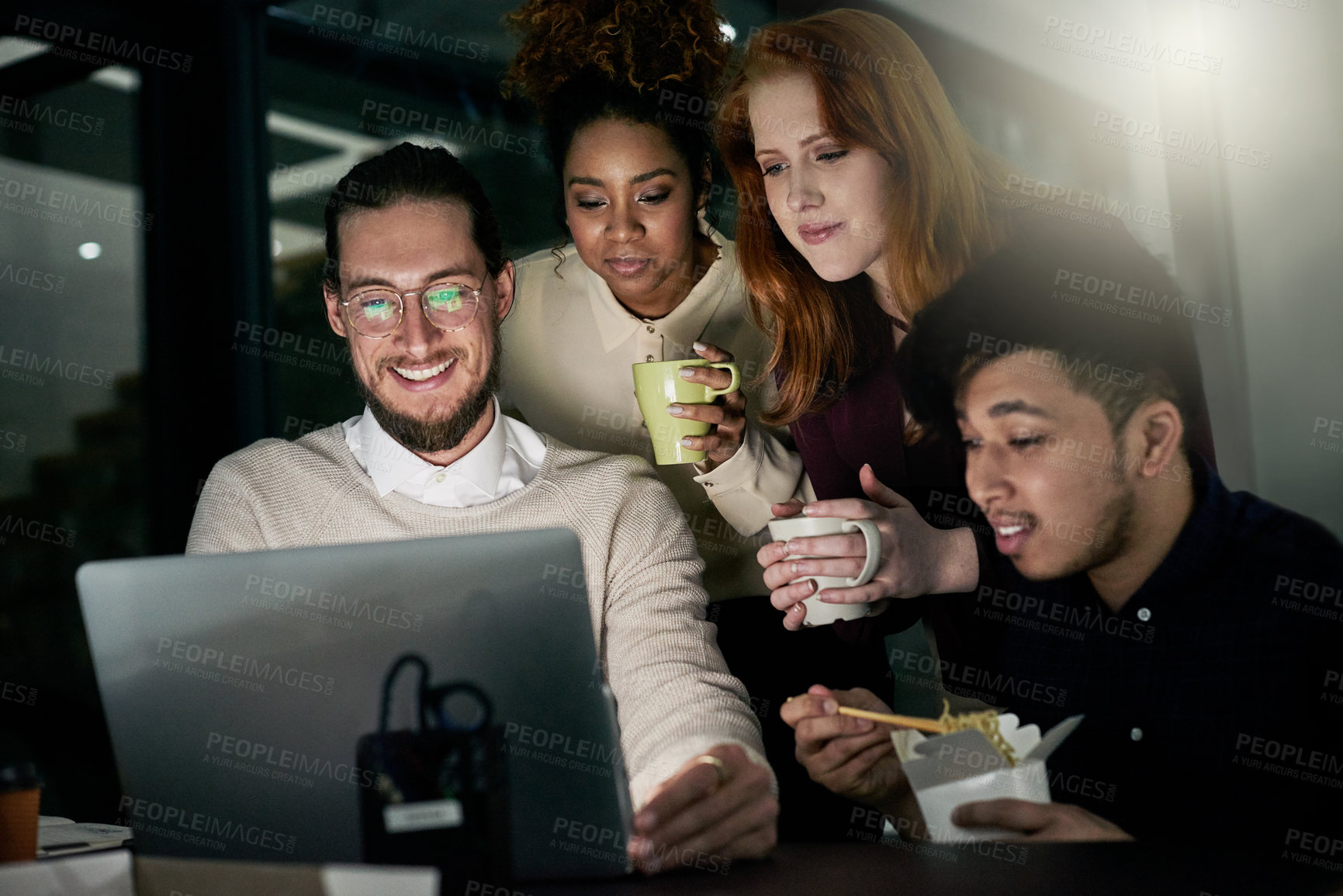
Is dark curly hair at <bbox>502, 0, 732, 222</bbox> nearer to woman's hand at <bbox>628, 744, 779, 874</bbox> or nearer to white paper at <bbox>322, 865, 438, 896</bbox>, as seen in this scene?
woman's hand at <bbox>628, 744, 779, 874</bbox>

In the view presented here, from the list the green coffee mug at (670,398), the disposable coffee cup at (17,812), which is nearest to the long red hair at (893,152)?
the green coffee mug at (670,398)

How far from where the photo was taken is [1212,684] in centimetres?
151

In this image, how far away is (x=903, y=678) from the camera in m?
1.96

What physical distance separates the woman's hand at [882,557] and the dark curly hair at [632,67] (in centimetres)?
71

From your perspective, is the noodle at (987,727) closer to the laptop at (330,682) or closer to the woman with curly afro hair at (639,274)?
the laptop at (330,682)

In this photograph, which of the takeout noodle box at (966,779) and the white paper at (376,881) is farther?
the takeout noodle box at (966,779)

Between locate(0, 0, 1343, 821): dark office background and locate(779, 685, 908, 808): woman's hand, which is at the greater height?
locate(0, 0, 1343, 821): dark office background

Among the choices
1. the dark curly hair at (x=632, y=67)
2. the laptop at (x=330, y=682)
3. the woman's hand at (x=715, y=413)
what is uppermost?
the dark curly hair at (x=632, y=67)

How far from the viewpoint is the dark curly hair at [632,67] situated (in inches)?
76.1

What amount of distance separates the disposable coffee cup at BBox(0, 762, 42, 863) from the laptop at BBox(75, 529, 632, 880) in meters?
0.08

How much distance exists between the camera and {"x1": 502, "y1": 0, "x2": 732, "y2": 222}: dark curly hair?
1933 millimetres

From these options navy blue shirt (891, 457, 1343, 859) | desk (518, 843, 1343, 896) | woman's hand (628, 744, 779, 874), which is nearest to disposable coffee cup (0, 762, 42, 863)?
desk (518, 843, 1343, 896)

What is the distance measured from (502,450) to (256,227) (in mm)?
1383

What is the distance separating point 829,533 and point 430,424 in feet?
2.19
